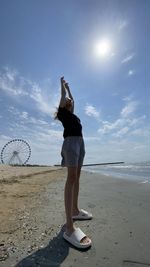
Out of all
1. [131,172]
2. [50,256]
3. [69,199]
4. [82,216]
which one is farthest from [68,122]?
[131,172]

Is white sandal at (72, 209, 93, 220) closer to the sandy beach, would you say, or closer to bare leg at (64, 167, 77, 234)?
the sandy beach

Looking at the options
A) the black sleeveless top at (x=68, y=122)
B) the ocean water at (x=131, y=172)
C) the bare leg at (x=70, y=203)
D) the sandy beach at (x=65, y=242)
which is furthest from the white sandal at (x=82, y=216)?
the ocean water at (x=131, y=172)

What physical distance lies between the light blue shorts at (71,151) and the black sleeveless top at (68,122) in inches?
2.7

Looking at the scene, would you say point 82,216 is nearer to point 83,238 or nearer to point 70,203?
point 70,203

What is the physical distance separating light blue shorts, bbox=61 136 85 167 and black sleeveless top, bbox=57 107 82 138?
70 millimetres

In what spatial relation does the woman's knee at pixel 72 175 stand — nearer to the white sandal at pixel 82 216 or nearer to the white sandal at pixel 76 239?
the white sandal at pixel 76 239

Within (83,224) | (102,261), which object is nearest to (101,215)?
(83,224)

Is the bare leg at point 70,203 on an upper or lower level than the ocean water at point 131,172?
lower

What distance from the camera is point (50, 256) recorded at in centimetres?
314

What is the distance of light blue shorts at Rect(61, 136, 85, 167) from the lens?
394 cm

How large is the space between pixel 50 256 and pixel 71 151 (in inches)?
54.3

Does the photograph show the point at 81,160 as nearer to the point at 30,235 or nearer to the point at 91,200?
the point at 30,235

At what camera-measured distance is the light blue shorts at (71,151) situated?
3937mm

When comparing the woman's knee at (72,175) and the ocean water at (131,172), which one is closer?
the woman's knee at (72,175)
